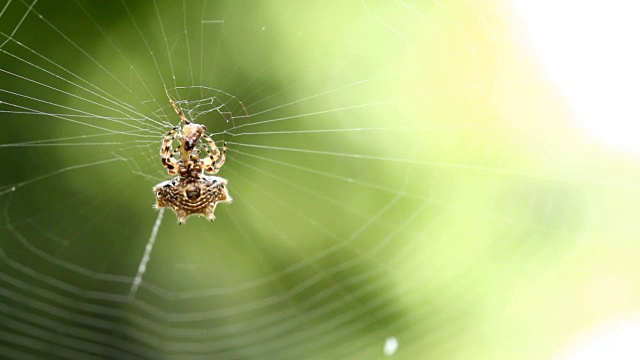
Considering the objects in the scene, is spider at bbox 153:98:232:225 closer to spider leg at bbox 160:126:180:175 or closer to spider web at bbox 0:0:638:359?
spider leg at bbox 160:126:180:175

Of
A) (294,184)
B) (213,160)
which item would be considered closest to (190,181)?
(213,160)

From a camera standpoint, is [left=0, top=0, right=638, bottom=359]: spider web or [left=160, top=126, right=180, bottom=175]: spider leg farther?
[left=0, top=0, right=638, bottom=359]: spider web

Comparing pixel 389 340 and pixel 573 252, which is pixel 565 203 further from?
pixel 389 340

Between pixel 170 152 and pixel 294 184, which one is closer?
pixel 170 152

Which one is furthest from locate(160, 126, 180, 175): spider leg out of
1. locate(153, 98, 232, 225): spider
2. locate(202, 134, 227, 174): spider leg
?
locate(202, 134, 227, 174): spider leg

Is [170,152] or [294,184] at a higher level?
[294,184]

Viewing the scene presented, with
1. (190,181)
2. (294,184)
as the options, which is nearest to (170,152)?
(190,181)

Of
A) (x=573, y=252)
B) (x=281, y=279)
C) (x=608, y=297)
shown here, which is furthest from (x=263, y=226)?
(x=608, y=297)

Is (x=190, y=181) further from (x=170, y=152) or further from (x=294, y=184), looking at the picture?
(x=294, y=184)
